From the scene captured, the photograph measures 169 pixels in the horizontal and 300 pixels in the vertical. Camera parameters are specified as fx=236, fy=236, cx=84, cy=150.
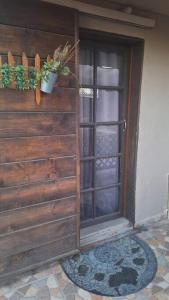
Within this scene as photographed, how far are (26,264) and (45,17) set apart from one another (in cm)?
186

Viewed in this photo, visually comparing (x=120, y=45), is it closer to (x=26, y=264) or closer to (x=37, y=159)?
(x=37, y=159)

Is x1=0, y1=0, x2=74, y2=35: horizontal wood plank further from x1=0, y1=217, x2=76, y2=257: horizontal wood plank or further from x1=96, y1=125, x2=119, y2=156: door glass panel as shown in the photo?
x1=0, y1=217, x2=76, y2=257: horizontal wood plank

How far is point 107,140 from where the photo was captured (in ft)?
7.78

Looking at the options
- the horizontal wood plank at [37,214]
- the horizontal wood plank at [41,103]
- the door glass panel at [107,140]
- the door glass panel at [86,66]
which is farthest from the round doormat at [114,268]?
the door glass panel at [86,66]

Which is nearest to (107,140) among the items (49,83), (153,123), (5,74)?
(153,123)

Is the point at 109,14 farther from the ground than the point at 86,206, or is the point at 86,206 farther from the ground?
the point at 109,14

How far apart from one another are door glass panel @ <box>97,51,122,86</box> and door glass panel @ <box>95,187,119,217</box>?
3.61ft

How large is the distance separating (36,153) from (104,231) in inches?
45.9

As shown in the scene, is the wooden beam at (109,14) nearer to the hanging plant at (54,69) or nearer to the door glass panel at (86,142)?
the hanging plant at (54,69)

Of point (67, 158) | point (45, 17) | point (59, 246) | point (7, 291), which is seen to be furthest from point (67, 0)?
point (7, 291)

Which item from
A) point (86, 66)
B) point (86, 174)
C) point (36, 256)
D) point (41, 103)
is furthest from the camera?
point (86, 174)

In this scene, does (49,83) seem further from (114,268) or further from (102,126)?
(114,268)

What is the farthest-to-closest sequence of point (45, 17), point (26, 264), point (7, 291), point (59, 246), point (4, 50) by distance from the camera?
point (59, 246), point (26, 264), point (7, 291), point (45, 17), point (4, 50)

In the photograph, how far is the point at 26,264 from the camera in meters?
1.89
